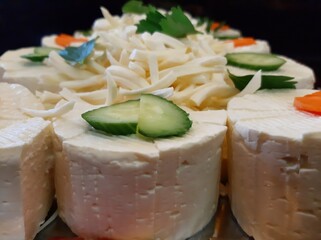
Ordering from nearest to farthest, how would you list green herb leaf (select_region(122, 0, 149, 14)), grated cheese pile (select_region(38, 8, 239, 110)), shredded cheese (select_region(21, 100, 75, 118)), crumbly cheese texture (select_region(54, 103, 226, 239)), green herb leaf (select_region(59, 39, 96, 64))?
crumbly cheese texture (select_region(54, 103, 226, 239)) < shredded cheese (select_region(21, 100, 75, 118)) < grated cheese pile (select_region(38, 8, 239, 110)) < green herb leaf (select_region(59, 39, 96, 64)) < green herb leaf (select_region(122, 0, 149, 14))

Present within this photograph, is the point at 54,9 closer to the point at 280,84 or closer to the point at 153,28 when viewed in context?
the point at 153,28

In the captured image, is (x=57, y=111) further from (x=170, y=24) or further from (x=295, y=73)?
(x=295, y=73)

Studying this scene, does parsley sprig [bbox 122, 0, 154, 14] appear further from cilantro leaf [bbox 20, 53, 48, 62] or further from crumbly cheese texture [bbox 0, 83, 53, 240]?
crumbly cheese texture [bbox 0, 83, 53, 240]

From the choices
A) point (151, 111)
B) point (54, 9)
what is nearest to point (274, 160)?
point (151, 111)

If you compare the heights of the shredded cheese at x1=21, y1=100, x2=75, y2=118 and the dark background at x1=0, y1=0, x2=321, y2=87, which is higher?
the shredded cheese at x1=21, y1=100, x2=75, y2=118

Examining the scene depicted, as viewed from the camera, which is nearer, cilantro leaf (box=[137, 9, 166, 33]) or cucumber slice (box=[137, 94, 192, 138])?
cucumber slice (box=[137, 94, 192, 138])

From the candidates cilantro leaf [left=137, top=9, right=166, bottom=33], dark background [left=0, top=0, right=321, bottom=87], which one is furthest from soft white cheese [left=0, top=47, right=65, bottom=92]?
dark background [left=0, top=0, right=321, bottom=87]
